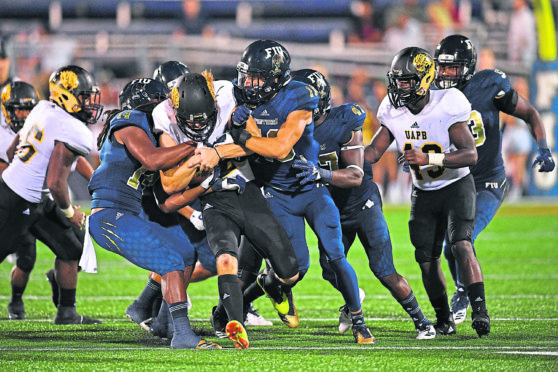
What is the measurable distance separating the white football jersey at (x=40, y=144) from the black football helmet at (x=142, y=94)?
0.31 m

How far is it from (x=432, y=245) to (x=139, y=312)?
1860 millimetres

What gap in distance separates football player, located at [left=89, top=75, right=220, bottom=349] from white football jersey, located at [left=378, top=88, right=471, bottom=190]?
147 cm

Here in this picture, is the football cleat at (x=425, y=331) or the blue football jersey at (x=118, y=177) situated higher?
the blue football jersey at (x=118, y=177)

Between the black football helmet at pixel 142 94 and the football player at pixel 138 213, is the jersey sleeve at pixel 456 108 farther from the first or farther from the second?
the black football helmet at pixel 142 94

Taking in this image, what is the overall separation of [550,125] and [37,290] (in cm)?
927

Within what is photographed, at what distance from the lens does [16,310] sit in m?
6.75

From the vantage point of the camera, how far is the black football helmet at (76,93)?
6121 millimetres

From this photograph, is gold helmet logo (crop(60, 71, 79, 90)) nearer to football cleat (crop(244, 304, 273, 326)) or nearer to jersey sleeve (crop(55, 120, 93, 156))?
jersey sleeve (crop(55, 120, 93, 156))

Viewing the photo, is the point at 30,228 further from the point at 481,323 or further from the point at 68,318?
the point at 481,323

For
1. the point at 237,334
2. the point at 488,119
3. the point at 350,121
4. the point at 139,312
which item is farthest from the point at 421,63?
the point at 139,312

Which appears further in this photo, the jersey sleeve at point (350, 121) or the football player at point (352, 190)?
the jersey sleeve at point (350, 121)

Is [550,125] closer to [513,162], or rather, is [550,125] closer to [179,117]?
[513,162]

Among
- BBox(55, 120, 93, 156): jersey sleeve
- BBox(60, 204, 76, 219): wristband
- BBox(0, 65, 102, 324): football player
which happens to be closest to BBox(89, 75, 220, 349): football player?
BBox(55, 120, 93, 156): jersey sleeve

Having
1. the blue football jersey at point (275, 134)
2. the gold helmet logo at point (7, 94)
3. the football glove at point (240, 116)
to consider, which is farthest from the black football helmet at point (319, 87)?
the gold helmet logo at point (7, 94)
